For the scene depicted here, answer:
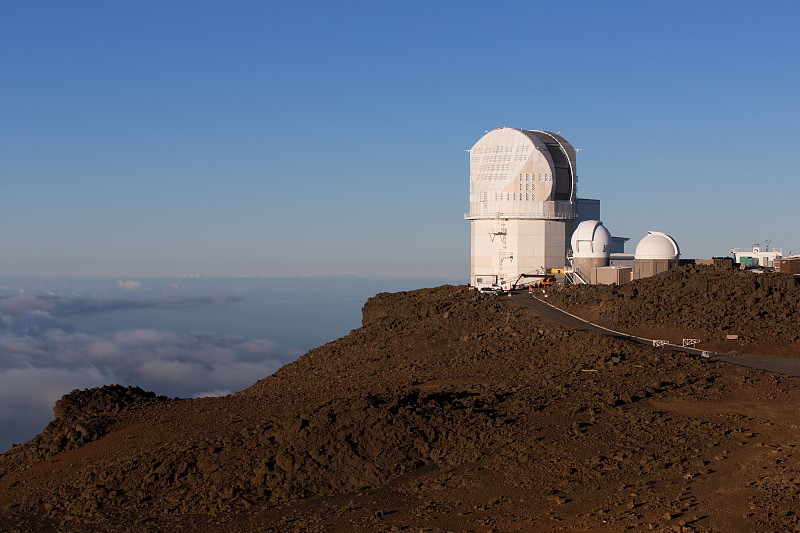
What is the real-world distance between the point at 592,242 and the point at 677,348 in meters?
17.3

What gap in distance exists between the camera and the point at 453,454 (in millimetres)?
19250

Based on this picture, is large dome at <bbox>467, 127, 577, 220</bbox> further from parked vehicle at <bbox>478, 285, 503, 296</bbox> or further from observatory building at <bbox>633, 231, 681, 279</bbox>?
observatory building at <bbox>633, 231, 681, 279</bbox>

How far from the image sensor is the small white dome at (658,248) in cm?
4388

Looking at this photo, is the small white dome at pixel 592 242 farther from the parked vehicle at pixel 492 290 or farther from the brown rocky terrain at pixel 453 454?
the brown rocky terrain at pixel 453 454

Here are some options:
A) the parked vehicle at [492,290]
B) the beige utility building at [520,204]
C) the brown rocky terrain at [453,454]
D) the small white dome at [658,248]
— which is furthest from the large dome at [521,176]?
the brown rocky terrain at [453,454]

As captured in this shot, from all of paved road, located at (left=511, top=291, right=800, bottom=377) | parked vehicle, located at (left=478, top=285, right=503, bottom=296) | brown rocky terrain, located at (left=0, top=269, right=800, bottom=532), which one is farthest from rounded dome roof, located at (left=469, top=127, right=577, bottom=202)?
brown rocky terrain, located at (left=0, top=269, right=800, bottom=532)

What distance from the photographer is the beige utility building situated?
1983 inches

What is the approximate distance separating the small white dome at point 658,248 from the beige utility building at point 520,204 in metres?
7.39

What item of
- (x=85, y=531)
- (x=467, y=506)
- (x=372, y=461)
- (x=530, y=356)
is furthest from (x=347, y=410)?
(x=530, y=356)

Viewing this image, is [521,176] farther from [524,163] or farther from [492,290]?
[492,290]

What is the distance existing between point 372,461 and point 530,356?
40.4 ft

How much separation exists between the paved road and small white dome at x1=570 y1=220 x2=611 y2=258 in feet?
25.7

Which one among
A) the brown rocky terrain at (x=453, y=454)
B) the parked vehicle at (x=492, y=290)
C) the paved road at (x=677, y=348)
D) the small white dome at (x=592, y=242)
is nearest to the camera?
the brown rocky terrain at (x=453, y=454)

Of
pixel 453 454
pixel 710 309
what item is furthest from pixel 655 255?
pixel 453 454
